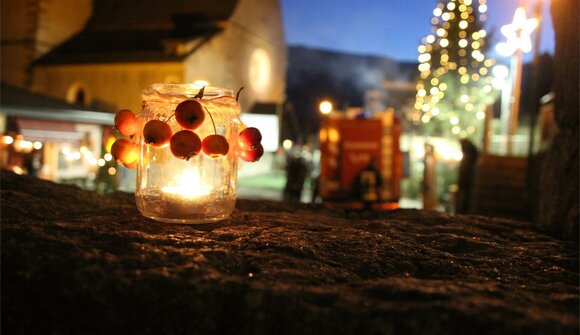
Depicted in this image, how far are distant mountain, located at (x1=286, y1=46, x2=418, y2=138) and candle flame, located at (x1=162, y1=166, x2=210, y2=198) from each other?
151ft

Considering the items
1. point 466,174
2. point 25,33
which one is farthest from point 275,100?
point 466,174

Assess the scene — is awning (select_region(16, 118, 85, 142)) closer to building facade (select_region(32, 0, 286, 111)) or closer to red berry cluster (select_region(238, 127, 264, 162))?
building facade (select_region(32, 0, 286, 111))

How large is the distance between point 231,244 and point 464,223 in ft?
5.78

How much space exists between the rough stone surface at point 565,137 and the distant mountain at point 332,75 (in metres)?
45.2

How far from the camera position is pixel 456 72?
27.2 m

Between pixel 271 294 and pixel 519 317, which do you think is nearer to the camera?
pixel 519 317

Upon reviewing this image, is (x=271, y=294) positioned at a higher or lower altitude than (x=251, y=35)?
lower

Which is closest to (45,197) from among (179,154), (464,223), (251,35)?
(179,154)

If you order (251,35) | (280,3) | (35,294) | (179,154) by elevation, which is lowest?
(35,294)

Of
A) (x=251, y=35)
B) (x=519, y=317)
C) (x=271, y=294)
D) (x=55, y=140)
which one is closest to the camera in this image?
(x=519, y=317)

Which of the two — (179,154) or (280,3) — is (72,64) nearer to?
(280,3)

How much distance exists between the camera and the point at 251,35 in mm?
28922

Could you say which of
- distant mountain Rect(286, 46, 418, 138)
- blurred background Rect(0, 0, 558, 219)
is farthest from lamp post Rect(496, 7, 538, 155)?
distant mountain Rect(286, 46, 418, 138)

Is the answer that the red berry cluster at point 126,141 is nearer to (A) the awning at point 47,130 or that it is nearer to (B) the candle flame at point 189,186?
(B) the candle flame at point 189,186
